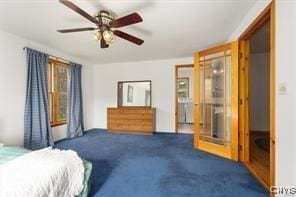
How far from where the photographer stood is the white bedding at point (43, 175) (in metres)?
1.27

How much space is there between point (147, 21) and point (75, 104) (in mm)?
3454

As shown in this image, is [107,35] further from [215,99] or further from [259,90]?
[259,90]

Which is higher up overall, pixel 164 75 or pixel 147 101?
pixel 164 75

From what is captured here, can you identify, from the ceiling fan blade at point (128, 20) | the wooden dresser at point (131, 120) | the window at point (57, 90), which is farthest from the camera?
the wooden dresser at point (131, 120)

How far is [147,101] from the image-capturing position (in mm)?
5863

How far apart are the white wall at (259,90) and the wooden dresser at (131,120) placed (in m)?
3.36

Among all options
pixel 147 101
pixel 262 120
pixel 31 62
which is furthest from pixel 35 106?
pixel 262 120

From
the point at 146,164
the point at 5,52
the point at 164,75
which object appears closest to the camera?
the point at 146,164

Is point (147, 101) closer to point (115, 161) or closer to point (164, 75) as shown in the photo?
point (164, 75)

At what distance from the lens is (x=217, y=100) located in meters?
3.73

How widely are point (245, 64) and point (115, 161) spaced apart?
9.61 feet

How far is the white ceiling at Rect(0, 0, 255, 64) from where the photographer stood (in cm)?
233
